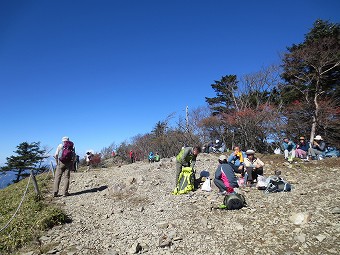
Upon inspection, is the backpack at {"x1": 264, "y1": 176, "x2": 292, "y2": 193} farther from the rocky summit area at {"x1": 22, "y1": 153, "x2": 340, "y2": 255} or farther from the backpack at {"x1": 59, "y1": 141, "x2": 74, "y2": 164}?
the backpack at {"x1": 59, "y1": 141, "x2": 74, "y2": 164}

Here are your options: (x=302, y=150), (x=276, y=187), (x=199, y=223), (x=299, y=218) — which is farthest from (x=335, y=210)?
(x=302, y=150)

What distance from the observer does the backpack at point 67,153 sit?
753cm

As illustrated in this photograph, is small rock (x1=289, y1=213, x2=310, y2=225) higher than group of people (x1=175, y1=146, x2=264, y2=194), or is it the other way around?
group of people (x1=175, y1=146, x2=264, y2=194)

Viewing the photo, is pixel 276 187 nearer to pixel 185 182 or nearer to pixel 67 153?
pixel 185 182

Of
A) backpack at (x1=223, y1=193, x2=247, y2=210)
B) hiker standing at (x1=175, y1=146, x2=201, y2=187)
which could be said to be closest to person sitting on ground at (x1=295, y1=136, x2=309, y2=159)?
hiker standing at (x1=175, y1=146, x2=201, y2=187)

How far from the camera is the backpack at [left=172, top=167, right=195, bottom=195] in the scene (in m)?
7.56

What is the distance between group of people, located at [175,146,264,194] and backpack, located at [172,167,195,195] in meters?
0.20

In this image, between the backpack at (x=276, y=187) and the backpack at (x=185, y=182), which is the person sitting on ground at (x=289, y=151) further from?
the backpack at (x=185, y=182)

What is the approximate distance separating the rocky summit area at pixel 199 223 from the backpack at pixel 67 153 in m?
1.34

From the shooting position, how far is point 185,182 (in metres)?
7.63

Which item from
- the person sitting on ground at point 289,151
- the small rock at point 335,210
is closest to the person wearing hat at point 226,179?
the small rock at point 335,210

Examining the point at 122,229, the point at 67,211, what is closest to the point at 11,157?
the point at 67,211

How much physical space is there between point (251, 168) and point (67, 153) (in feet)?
Result: 20.7

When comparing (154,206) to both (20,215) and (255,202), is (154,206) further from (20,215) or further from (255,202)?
(20,215)
